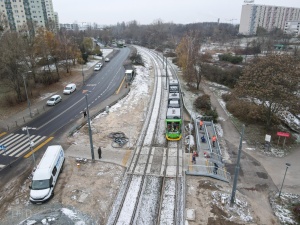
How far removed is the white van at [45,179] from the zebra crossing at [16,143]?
6636mm

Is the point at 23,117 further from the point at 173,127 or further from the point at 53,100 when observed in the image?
the point at 173,127

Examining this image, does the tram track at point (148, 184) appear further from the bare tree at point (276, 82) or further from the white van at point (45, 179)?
the bare tree at point (276, 82)

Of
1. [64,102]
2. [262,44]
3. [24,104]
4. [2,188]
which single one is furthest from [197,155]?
[262,44]

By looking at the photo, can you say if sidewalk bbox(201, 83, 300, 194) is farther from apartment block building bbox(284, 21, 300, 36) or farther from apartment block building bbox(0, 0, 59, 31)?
apartment block building bbox(284, 21, 300, 36)

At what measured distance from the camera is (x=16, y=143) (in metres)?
27.4

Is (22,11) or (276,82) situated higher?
(22,11)

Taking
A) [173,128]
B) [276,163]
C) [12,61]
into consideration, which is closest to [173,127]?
[173,128]

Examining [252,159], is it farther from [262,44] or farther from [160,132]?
[262,44]

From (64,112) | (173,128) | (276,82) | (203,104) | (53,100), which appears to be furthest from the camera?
(53,100)

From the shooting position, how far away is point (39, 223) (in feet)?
53.3

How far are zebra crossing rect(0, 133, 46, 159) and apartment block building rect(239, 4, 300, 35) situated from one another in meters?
177

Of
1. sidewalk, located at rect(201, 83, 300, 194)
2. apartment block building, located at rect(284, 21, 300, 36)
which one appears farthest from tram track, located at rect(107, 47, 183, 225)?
apartment block building, located at rect(284, 21, 300, 36)

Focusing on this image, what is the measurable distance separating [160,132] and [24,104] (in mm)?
23362

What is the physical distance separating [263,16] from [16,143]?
641 ft
